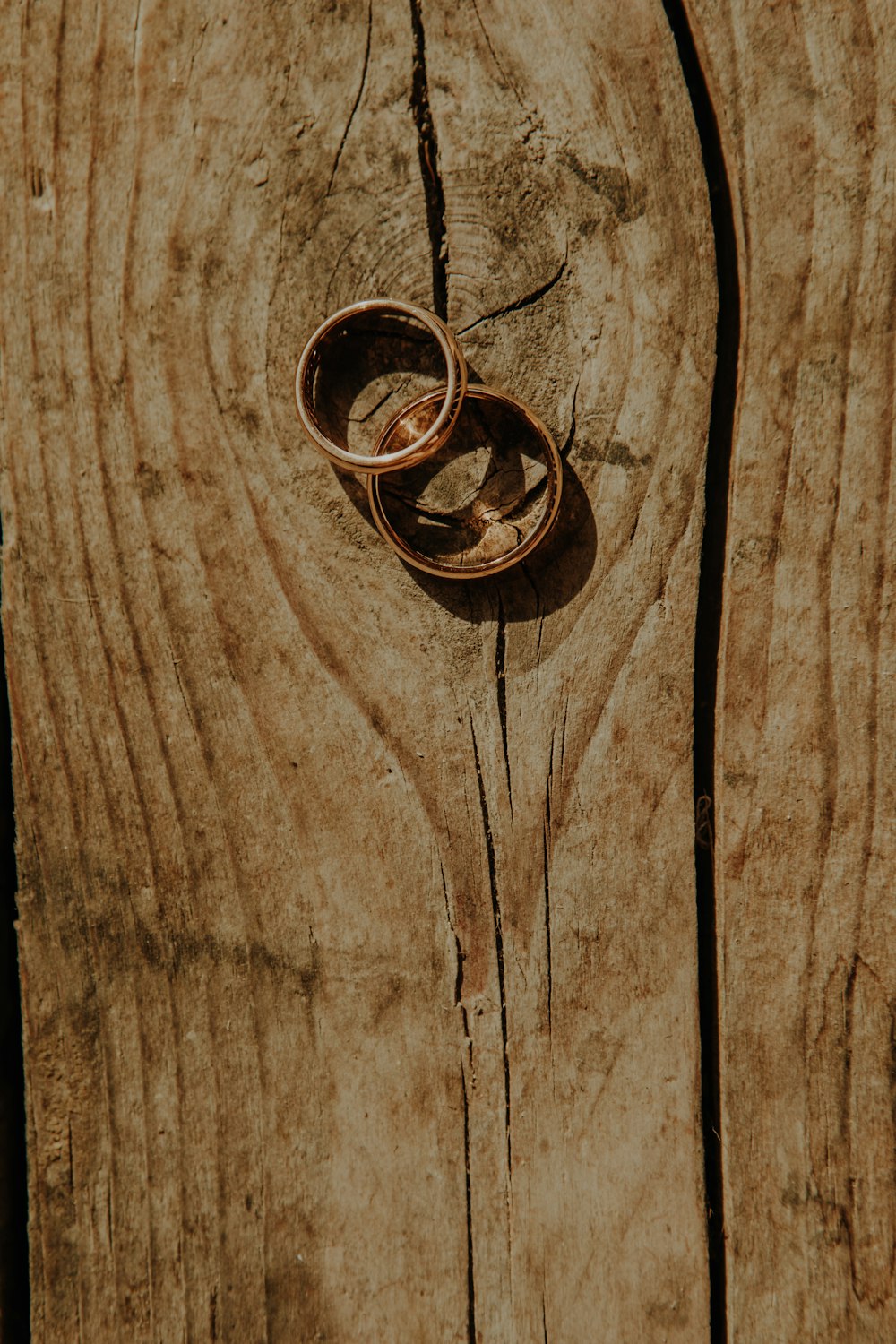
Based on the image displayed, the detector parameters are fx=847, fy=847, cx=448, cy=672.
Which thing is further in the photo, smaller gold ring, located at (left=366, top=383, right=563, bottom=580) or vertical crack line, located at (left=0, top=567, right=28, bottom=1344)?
vertical crack line, located at (left=0, top=567, right=28, bottom=1344)

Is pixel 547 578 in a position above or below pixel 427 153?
below

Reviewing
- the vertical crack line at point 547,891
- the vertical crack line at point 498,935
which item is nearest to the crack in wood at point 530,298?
the vertical crack line at point 498,935

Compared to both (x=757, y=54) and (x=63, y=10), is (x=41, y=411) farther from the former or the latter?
(x=757, y=54)

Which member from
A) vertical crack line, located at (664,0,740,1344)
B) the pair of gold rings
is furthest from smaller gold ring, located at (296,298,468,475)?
vertical crack line, located at (664,0,740,1344)

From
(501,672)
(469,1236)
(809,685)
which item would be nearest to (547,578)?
(501,672)

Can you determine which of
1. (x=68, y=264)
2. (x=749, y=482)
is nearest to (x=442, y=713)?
(x=749, y=482)

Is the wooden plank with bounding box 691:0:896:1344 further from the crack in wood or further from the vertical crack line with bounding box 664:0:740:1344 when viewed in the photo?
the crack in wood

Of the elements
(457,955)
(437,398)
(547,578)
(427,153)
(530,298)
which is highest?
(427,153)

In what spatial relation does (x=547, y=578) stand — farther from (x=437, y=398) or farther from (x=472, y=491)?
(x=437, y=398)
